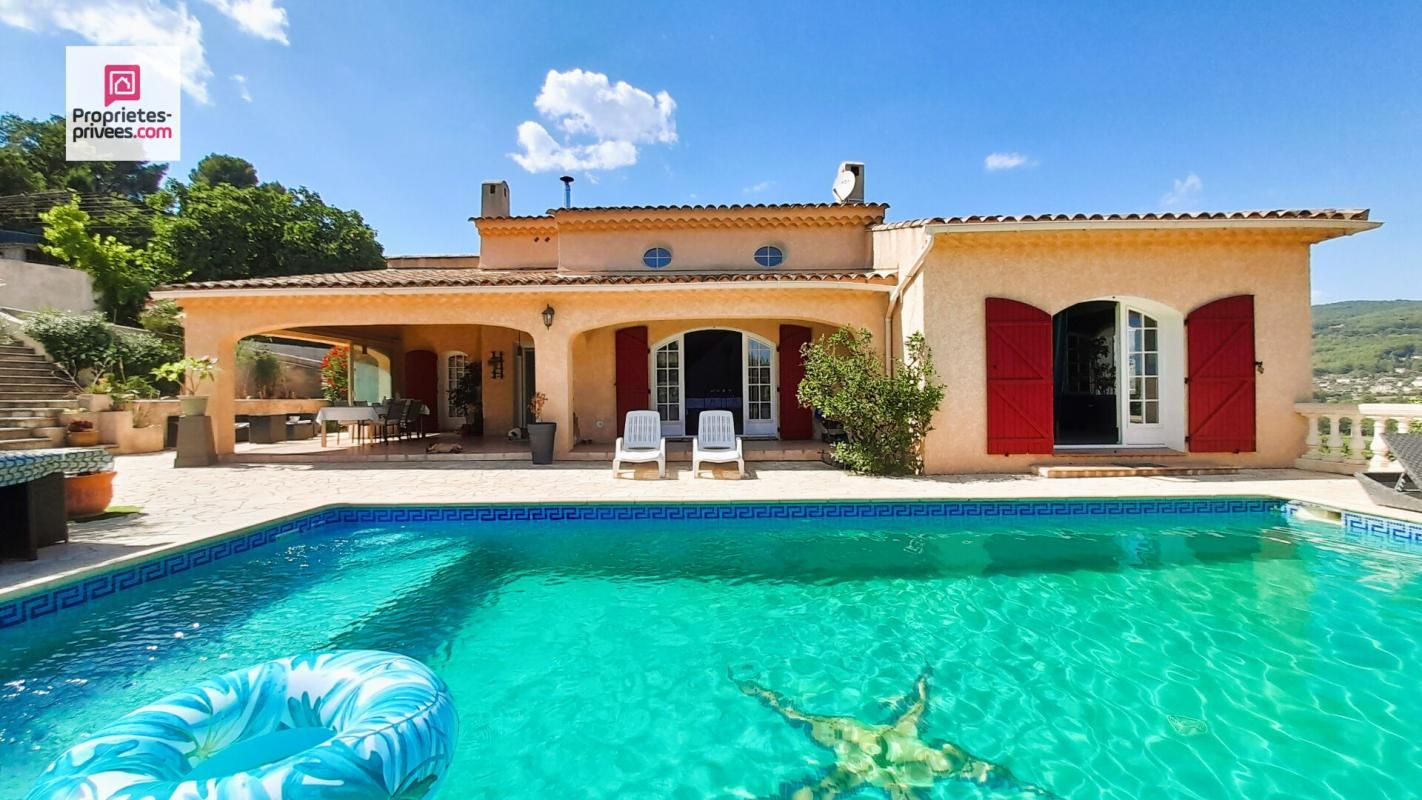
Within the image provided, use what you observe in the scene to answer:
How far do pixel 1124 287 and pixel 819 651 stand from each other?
8.63 metres

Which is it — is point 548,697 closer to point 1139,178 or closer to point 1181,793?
point 1181,793

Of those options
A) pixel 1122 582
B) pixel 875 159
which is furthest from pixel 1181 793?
pixel 875 159

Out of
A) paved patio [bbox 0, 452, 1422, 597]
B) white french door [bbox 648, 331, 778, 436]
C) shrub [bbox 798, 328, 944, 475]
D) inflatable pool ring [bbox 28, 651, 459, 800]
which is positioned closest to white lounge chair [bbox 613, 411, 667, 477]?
paved patio [bbox 0, 452, 1422, 597]

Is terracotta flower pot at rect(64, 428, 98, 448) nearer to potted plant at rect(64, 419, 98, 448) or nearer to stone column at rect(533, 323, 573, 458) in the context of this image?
potted plant at rect(64, 419, 98, 448)

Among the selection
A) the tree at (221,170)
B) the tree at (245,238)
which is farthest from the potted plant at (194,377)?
the tree at (221,170)

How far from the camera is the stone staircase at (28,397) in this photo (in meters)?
11.3

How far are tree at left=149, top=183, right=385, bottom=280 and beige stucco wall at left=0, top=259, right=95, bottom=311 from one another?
209 inches

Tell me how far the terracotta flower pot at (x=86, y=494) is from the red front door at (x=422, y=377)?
9619 millimetres

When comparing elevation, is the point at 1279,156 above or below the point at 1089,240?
above

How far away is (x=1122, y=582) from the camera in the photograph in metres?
5.19

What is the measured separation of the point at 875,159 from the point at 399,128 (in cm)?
1188

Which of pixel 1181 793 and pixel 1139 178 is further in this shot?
pixel 1139 178

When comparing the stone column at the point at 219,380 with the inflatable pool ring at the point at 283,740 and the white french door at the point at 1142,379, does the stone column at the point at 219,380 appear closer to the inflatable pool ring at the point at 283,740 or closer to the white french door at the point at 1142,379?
the inflatable pool ring at the point at 283,740

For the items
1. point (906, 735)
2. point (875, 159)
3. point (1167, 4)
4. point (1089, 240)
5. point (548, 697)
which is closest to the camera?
point (906, 735)
